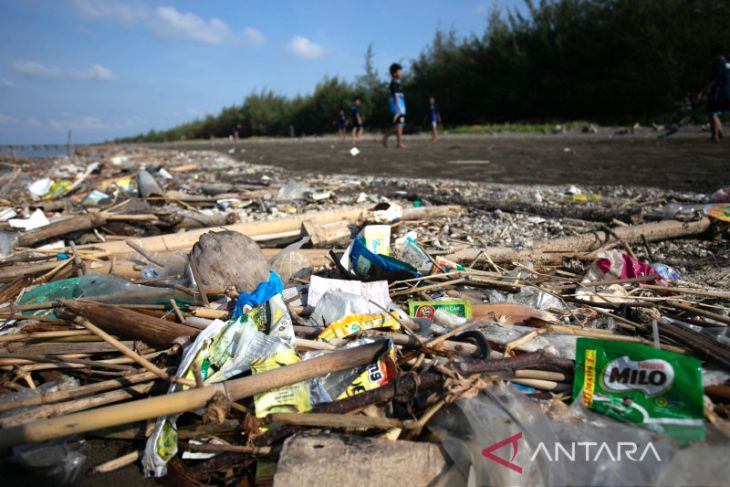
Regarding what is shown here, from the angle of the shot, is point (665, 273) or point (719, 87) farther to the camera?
point (719, 87)

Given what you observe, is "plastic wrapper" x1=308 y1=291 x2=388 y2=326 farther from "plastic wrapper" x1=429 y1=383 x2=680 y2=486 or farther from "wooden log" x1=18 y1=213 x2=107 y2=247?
"wooden log" x1=18 y1=213 x2=107 y2=247

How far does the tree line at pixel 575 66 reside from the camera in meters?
19.0

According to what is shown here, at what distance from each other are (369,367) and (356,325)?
0.29 m

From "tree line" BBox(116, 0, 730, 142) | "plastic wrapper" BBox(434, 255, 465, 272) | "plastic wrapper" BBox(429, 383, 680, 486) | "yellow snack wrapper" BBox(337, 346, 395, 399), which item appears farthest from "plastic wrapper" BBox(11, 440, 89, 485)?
"tree line" BBox(116, 0, 730, 142)

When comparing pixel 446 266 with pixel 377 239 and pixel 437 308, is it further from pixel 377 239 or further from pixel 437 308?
pixel 437 308

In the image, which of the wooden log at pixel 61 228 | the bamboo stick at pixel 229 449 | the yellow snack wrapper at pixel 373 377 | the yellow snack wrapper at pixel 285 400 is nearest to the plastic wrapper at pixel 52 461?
the bamboo stick at pixel 229 449

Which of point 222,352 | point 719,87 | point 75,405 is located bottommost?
point 75,405

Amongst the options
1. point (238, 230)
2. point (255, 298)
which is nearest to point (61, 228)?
point (238, 230)

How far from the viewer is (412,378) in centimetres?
151

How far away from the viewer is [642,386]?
142cm

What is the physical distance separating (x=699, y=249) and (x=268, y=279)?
319cm

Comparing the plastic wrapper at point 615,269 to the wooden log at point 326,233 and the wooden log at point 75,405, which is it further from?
the wooden log at point 75,405

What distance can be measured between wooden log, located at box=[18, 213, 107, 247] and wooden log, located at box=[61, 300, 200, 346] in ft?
7.10

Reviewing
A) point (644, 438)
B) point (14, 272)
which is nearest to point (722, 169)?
point (644, 438)
